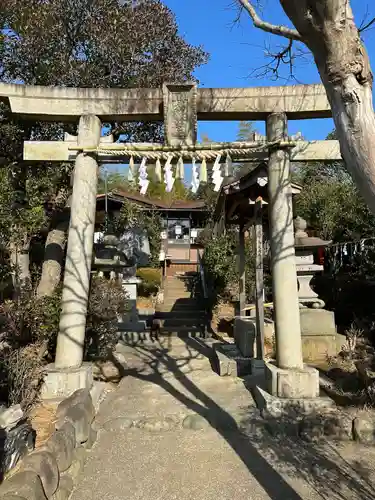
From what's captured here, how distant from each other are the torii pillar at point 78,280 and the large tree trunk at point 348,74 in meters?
4.44

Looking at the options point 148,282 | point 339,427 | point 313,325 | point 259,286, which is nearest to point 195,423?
point 339,427

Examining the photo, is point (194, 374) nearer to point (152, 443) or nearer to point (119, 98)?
point (152, 443)

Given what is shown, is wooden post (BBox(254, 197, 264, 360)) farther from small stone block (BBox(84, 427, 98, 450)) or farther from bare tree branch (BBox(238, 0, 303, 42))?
bare tree branch (BBox(238, 0, 303, 42))

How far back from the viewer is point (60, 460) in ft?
11.5

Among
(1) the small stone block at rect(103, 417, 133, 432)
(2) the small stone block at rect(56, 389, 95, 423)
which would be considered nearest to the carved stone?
(2) the small stone block at rect(56, 389, 95, 423)

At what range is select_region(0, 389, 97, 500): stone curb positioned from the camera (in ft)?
8.69

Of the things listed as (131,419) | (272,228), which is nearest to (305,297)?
(272,228)

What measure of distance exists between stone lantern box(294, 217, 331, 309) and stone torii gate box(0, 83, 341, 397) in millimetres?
3762

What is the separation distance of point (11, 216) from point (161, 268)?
15.9 meters

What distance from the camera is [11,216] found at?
6.38m

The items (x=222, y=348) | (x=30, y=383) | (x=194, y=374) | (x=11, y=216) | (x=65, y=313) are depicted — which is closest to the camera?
(x=30, y=383)

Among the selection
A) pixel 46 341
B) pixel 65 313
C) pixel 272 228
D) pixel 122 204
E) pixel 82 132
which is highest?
pixel 122 204

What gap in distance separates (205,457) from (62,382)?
7.44 feet

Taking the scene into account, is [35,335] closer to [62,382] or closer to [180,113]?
[62,382]
